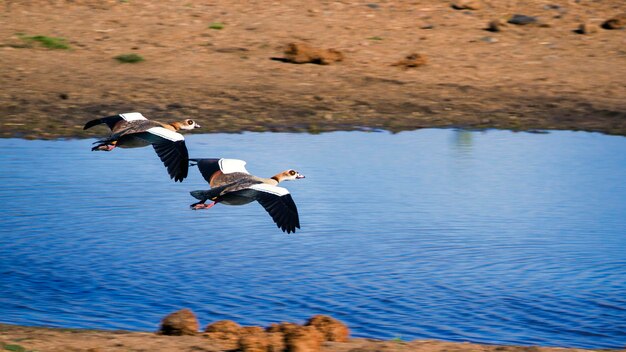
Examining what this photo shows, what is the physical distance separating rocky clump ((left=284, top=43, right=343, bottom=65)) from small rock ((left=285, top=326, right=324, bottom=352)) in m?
13.8

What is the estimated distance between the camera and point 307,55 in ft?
76.0

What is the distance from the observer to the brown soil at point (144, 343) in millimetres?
9695

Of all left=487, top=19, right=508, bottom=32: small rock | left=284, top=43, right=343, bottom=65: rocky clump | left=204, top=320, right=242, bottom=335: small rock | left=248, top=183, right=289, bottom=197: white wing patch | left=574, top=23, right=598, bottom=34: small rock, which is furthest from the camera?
left=574, top=23, right=598, bottom=34: small rock

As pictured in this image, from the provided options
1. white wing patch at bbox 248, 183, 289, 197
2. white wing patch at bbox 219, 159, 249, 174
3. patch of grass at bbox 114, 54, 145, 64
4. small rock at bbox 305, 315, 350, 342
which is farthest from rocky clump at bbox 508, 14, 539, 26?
small rock at bbox 305, 315, 350, 342

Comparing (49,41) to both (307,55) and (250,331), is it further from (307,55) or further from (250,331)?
(250,331)

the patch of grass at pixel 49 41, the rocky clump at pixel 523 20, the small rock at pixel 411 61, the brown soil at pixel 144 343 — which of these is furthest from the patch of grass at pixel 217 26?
the brown soil at pixel 144 343

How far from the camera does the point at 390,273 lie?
12891 mm

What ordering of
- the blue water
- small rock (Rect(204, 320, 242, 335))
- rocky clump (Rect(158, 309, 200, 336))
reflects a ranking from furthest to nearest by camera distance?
the blue water, rocky clump (Rect(158, 309, 200, 336)), small rock (Rect(204, 320, 242, 335))

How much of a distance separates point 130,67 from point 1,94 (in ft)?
8.40

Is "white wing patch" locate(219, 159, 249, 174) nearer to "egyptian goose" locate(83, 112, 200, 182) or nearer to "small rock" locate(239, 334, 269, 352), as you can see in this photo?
"egyptian goose" locate(83, 112, 200, 182)

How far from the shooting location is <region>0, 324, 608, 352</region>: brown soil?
9.70 metres

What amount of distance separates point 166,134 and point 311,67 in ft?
35.8

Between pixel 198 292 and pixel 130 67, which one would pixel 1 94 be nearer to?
pixel 130 67

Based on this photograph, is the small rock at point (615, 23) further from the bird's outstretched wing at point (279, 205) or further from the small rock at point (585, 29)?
the bird's outstretched wing at point (279, 205)
